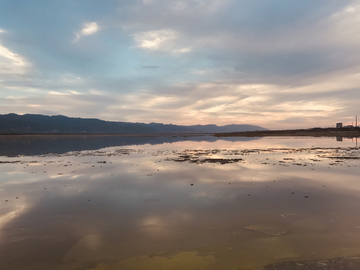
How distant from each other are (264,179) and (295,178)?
257 centimetres

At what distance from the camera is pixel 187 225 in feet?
28.1

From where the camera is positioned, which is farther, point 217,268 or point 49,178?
point 49,178

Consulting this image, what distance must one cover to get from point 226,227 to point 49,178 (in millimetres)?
16342

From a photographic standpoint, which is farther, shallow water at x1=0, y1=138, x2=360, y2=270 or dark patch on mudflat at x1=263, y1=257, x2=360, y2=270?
shallow water at x1=0, y1=138, x2=360, y2=270

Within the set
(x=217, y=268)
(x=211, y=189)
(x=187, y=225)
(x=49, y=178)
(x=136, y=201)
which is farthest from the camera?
(x=49, y=178)

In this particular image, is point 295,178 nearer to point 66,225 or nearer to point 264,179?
point 264,179

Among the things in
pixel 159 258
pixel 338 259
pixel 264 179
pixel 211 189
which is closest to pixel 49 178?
pixel 211 189

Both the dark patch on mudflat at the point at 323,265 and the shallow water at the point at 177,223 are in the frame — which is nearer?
the dark patch on mudflat at the point at 323,265

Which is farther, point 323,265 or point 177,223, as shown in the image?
point 177,223

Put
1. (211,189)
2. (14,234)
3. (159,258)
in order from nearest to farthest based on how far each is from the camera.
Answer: (159,258) < (14,234) < (211,189)

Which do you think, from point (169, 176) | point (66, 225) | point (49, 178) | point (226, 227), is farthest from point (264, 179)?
point (49, 178)

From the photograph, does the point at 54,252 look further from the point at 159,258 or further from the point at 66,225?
the point at 159,258

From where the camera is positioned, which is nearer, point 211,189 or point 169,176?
point 211,189

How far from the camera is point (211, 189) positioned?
1390 cm
